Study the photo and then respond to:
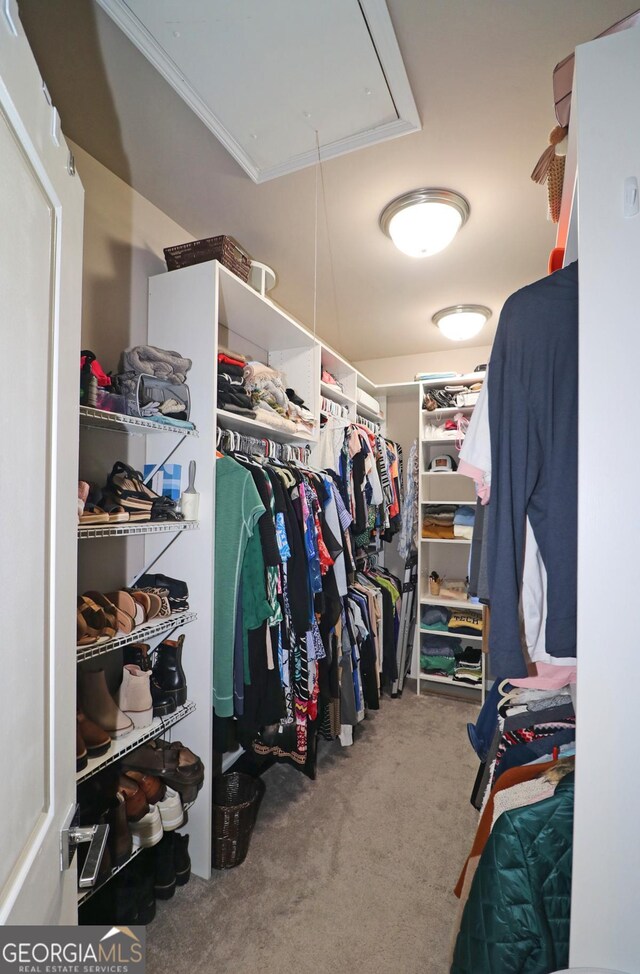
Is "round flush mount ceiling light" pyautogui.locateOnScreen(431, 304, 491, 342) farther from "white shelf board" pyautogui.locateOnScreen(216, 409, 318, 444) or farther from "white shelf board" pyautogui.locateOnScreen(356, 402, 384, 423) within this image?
"white shelf board" pyautogui.locateOnScreen(216, 409, 318, 444)

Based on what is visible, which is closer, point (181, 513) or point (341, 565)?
point (181, 513)

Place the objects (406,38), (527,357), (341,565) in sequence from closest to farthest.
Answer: (527,357), (406,38), (341,565)

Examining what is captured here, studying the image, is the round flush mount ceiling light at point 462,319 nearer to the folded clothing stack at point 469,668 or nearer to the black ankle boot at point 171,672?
the folded clothing stack at point 469,668

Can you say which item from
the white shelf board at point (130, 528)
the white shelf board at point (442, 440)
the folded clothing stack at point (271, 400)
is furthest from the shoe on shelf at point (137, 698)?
the white shelf board at point (442, 440)

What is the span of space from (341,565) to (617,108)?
1875 mm

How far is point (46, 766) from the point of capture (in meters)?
0.58

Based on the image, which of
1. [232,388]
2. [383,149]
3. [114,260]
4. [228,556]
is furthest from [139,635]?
[383,149]

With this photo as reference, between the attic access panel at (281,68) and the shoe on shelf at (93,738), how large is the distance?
1.91 meters

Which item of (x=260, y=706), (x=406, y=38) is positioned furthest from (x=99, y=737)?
(x=406, y=38)

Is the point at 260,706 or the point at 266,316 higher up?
the point at 266,316

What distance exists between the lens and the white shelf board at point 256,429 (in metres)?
1.84

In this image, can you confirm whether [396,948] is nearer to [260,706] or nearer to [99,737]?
[260,706]

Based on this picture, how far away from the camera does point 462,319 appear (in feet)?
9.98

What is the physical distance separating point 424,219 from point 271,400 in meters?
Result: 1.03
